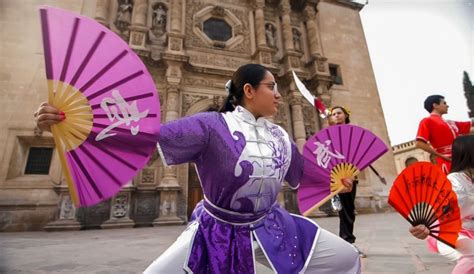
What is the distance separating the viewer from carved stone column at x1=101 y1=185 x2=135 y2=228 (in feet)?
22.2

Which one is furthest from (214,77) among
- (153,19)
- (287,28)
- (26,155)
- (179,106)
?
(26,155)

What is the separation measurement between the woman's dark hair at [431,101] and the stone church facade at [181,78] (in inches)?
247

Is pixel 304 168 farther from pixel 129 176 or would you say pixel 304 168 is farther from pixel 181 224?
pixel 181 224

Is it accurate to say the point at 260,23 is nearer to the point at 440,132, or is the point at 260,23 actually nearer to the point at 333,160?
the point at 440,132

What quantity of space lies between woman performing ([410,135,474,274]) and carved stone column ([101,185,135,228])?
7142 mm

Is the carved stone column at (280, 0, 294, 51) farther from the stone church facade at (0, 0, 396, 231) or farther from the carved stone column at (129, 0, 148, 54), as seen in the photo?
the carved stone column at (129, 0, 148, 54)

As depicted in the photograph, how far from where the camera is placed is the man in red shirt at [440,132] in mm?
2893

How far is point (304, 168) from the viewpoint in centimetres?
176

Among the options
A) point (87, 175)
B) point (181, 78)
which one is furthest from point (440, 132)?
point (181, 78)

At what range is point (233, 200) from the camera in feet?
3.86

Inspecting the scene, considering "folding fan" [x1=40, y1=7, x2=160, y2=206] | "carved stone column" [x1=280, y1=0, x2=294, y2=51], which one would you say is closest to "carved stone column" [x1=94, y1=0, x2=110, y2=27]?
"carved stone column" [x1=280, y1=0, x2=294, y2=51]

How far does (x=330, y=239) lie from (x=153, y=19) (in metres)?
11.4

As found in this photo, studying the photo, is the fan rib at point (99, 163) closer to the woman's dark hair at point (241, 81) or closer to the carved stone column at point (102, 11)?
the woman's dark hair at point (241, 81)

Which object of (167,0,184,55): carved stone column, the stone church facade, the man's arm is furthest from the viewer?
(167,0,184,55): carved stone column
